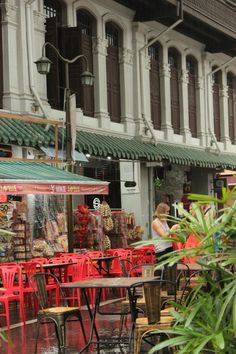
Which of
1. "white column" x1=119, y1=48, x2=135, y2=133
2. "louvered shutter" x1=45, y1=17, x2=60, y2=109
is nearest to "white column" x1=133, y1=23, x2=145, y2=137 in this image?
"white column" x1=119, y1=48, x2=135, y2=133

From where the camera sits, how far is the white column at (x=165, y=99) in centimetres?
2547

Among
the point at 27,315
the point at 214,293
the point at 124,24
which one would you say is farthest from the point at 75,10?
the point at 214,293

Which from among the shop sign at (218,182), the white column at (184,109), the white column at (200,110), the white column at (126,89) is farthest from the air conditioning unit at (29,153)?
the white column at (200,110)

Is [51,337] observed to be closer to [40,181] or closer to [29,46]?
[40,181]

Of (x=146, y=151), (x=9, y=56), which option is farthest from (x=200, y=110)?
(x=9, y=56)

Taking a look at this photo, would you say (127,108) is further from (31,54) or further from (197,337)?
(197,337)

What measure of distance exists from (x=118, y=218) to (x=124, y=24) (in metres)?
6.95

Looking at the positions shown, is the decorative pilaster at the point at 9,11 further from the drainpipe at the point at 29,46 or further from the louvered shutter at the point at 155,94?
the louvered shutter at the point at 155,94

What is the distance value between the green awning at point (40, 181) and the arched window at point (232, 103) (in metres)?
16.2

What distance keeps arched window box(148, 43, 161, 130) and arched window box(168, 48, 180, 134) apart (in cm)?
105

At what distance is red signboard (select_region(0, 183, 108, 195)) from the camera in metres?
13.0

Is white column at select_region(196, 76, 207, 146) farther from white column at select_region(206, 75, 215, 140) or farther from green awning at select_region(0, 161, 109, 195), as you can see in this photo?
green awning at select_region(0, 161, 109, 195)

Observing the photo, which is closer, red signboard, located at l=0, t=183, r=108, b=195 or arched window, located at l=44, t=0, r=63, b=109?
red signboard, located at l=0, t=183, r=108, b=195

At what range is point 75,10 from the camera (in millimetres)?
20656
